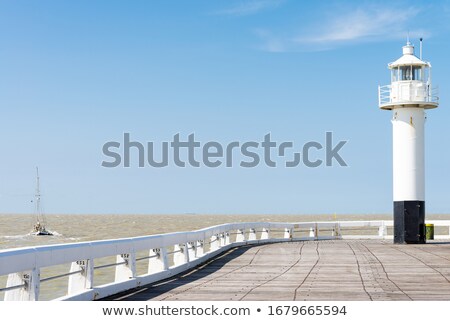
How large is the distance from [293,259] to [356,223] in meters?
22.4

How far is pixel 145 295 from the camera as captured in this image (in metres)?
15.8

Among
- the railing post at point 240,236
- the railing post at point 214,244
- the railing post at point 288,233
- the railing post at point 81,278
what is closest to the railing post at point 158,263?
the railing post at point 81,278

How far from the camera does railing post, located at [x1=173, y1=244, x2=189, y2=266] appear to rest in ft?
74.9

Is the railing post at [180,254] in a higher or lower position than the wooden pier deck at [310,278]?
higher

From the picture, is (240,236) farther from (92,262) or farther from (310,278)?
(92,262)

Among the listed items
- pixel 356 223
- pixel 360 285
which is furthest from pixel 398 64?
pixel 360 285

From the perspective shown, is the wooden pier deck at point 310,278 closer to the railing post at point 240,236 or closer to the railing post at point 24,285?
the railing post at point 24,285

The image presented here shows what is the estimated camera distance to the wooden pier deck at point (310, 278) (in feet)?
51.8

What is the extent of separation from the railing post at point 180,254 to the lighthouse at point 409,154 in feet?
66.1

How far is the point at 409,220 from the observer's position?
40750 mm

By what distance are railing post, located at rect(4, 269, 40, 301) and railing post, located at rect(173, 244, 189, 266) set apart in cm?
1081

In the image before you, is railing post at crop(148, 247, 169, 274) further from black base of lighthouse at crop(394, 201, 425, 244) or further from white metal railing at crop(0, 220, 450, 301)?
black base of lighthouse at crop(394, 201, 425, 244)

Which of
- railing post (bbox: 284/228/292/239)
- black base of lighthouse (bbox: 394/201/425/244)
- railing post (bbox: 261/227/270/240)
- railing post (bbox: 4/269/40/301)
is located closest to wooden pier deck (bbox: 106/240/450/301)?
railing post (bbox: 4/269/40/301)
